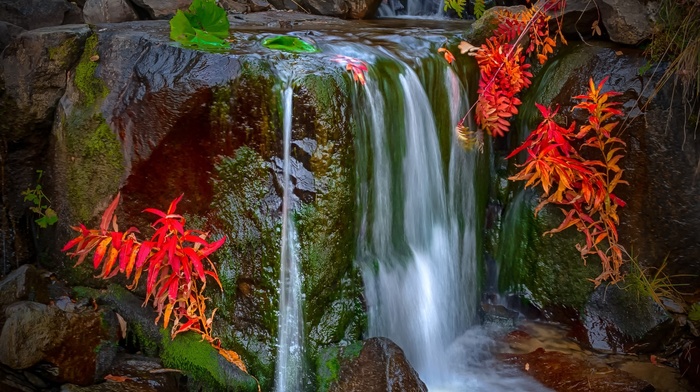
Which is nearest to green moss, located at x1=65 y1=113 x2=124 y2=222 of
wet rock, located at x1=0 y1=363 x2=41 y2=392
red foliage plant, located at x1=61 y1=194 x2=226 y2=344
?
red foliage plant, located at x1=61 y1=194 x2=226 y2=344

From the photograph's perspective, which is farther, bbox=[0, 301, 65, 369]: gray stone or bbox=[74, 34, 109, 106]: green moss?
bbox=[74, 34, 109, 106]: green moss

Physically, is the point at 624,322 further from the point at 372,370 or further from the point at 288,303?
the point at 288,303

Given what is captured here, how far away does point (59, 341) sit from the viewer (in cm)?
367

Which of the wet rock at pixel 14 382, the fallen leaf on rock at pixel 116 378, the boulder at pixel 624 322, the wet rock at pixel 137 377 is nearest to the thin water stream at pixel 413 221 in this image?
the wet rock at pixel 137 377

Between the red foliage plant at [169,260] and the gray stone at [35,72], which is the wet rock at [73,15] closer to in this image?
the gray stone at [35,72]

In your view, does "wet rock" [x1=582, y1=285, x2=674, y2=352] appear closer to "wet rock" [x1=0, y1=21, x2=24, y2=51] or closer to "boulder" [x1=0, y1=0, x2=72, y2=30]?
"wet rock" [x1=0, y1=21, x2=24, y2=51]

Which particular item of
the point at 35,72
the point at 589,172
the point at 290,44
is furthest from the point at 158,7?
the point at 589,172

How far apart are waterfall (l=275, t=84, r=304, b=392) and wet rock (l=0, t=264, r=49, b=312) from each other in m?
1.55

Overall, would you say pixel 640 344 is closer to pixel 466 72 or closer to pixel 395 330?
pixel 395 330

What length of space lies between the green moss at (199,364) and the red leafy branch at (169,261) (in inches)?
2.2

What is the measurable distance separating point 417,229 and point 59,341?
2396 mm

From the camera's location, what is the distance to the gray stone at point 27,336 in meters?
3.57

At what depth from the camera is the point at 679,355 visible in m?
4.35

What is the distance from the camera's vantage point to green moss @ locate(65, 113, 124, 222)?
4.14m
